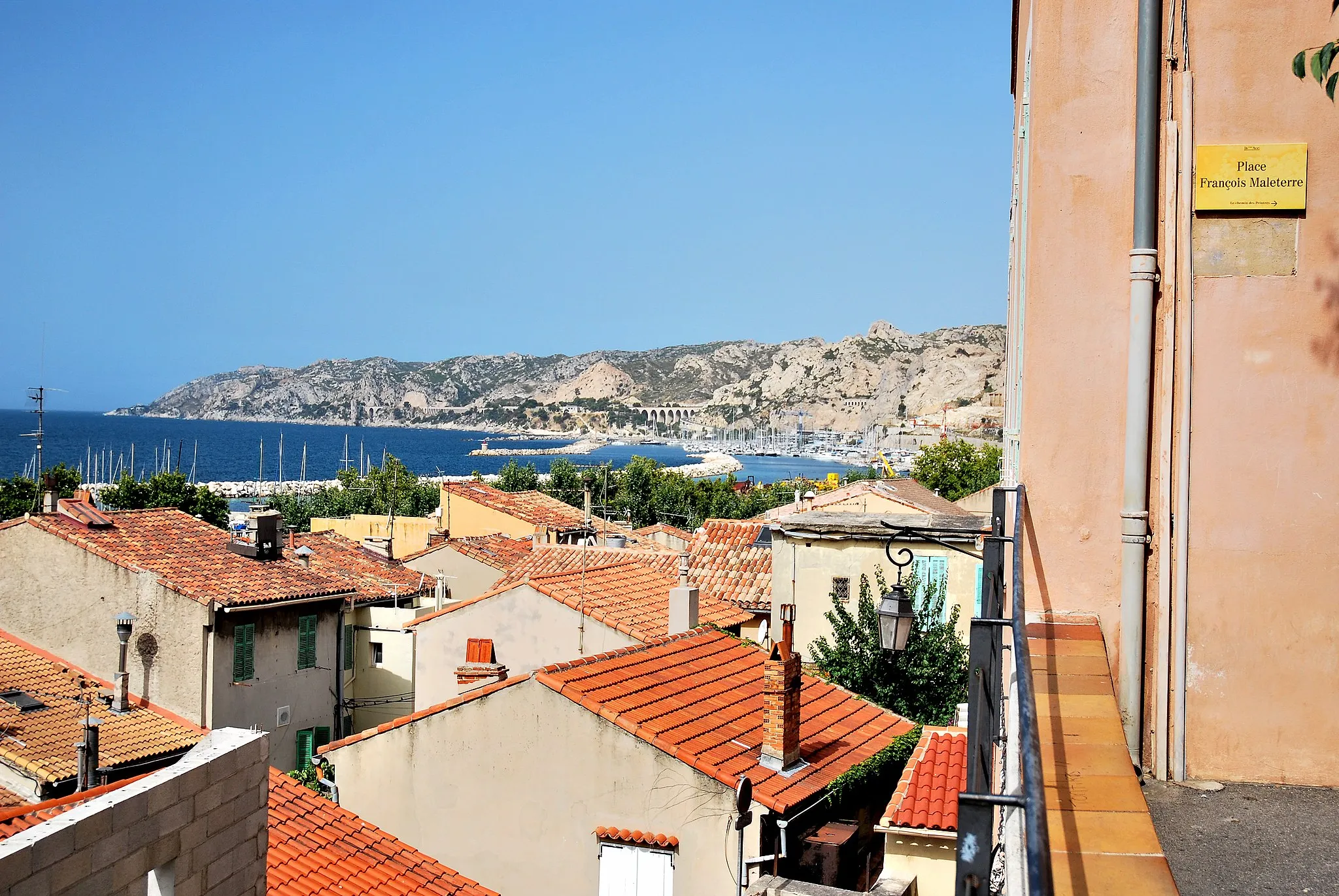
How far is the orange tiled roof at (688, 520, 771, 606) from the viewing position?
83.0 feet

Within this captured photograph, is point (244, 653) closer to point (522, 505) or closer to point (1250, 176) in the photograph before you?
point (1250, 176)

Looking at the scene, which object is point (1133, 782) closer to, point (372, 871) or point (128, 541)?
point (372, 871)

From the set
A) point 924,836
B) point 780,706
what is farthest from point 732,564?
point 924,836

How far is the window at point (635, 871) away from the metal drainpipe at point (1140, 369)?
25.9 ft

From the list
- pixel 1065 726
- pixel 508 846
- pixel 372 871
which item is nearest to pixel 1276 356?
pixel 1065 726

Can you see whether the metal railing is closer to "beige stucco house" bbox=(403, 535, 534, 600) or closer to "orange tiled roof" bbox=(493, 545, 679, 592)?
"orange tiled roof" bbox=(493, 545, 679, 592)

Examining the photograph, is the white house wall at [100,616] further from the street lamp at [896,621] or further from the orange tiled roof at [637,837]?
the street lamp at [896,621]

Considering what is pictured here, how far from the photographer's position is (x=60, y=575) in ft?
74.0

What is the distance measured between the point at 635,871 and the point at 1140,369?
8736mm

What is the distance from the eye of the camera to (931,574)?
20906 millimetres

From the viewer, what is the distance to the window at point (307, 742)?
→ 80.6ft

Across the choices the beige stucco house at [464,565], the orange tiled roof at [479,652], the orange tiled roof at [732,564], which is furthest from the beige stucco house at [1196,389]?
the beige stucco house at [464,565]

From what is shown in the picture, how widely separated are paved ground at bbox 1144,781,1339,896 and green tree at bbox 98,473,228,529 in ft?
174

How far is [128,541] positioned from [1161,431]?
920 inches
